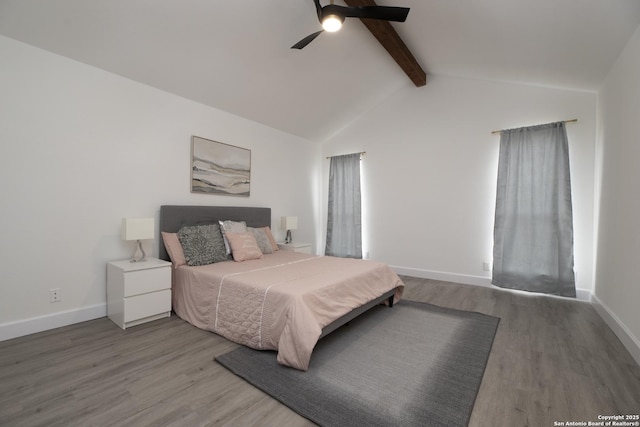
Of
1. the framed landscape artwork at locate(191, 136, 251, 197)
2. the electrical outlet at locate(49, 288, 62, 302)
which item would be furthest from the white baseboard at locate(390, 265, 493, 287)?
the electrical outlet at locate(49, 288, 62, 302)

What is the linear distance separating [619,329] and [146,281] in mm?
4223

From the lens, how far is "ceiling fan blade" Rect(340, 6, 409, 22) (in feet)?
6.87

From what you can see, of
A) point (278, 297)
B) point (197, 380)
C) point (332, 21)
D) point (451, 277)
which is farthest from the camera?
point (451, 277)

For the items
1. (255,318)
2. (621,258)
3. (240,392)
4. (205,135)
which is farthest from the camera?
(205,135)

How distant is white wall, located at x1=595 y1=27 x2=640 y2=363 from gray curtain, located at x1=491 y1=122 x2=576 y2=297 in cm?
34

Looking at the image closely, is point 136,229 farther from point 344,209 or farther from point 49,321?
point 344,209

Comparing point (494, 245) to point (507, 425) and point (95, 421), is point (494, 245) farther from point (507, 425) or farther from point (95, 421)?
point (95, 421)

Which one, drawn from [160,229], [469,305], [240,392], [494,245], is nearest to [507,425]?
[240,392]

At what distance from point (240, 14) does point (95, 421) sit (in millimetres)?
3201

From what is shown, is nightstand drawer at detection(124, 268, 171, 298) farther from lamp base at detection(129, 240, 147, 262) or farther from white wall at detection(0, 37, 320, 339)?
white wall at detection(0, 37, 320, 339)

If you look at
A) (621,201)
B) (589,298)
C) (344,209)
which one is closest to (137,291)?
(344,209)

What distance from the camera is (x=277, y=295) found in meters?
2.14

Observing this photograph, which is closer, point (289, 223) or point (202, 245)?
point (202, 245)

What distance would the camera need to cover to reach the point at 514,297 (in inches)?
143
